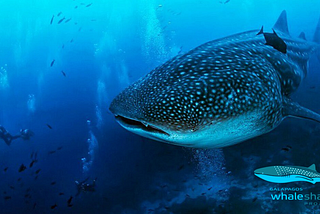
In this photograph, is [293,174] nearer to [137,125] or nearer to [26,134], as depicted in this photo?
[137,125]

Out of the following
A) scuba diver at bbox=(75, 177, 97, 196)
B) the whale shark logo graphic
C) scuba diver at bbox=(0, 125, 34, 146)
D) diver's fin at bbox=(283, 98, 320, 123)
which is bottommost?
scuba diver at bbox=(0, 125, 34, 146)

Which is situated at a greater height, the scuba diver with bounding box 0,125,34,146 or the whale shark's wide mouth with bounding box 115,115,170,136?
the whale shark's wide mouth with bounding box 115,115,170,136

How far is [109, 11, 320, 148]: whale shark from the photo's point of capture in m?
2.07

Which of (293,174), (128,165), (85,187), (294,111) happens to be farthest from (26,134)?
(294,111)

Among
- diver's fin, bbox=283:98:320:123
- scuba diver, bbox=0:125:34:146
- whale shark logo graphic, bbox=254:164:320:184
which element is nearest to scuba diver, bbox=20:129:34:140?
scuba diver, bbox=0:125:34:146

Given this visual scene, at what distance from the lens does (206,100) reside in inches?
84.4

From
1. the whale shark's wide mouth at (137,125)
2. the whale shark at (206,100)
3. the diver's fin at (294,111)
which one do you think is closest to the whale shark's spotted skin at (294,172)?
the diver's fin at (294,111)

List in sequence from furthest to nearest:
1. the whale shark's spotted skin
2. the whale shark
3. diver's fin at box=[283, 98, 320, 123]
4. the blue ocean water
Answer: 1. the blue ocean water
2. the whale shark's spotted skin
3. diver's fin at box=[283, 98, 320, 123]
4. the whale shark

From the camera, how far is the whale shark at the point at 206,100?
207 centimetres

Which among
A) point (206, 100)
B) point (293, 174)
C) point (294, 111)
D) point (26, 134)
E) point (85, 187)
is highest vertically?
point (206, 100)

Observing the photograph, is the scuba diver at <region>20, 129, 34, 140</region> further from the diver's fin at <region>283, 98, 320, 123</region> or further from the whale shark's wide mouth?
the diver's fin at <region>283, 98, 320, 123</region>

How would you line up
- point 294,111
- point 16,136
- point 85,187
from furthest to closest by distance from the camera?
point 16,136 < point 85,187 < point 294,111

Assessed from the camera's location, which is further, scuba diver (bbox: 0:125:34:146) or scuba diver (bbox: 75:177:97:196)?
scuba diver (bbox: 0:125:34:146)

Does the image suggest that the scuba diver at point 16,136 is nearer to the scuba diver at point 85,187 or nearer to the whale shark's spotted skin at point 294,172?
the scuba diver at point 85,187
